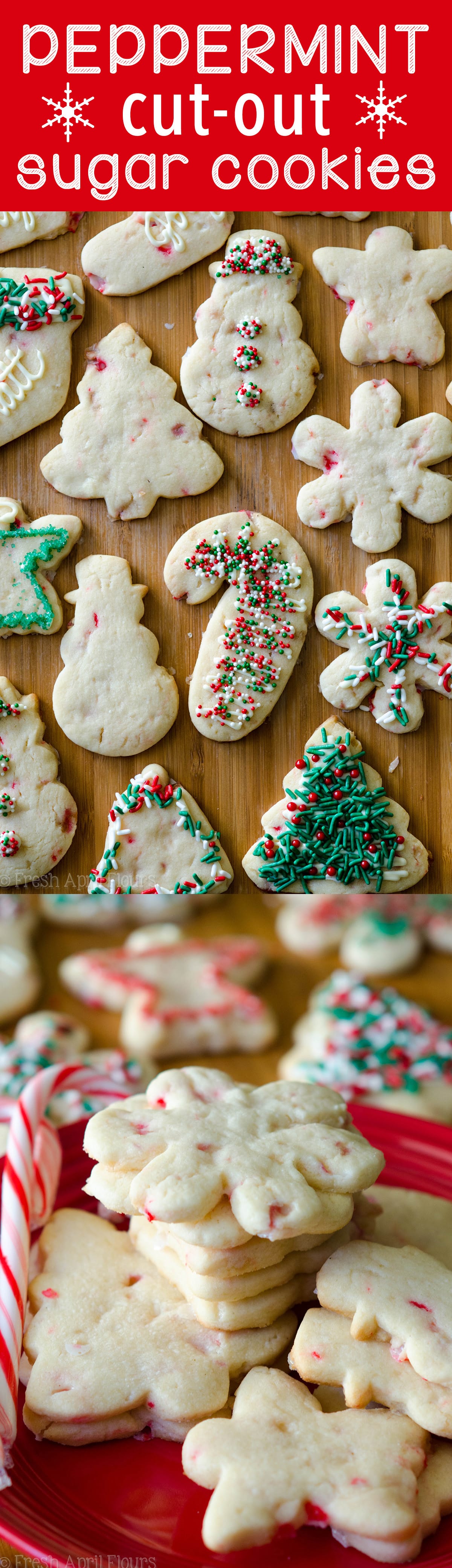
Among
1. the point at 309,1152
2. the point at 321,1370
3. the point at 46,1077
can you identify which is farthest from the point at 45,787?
the point at 321,1370

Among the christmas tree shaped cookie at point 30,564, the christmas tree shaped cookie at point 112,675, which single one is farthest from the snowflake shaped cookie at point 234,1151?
the christmas tree shaped cookie at point 30,564

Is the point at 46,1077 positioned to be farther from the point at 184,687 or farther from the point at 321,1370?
the point at 184,687

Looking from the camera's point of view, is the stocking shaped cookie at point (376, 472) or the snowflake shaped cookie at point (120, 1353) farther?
the stocking shaped cookie at point (376, 472)

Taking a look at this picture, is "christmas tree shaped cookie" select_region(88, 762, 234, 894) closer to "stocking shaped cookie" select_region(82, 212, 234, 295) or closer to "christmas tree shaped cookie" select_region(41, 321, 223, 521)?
"christmas tree shaped cookie" select_region(41, 321, 223, 521)

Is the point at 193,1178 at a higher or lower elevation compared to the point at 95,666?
lower

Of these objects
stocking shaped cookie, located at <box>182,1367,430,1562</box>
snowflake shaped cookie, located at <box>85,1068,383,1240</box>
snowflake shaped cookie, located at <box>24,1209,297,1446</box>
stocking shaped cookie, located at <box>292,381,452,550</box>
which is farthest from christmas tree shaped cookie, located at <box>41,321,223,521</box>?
stocking shaped cookie, located at <box>182,1367,430,1562</box>
